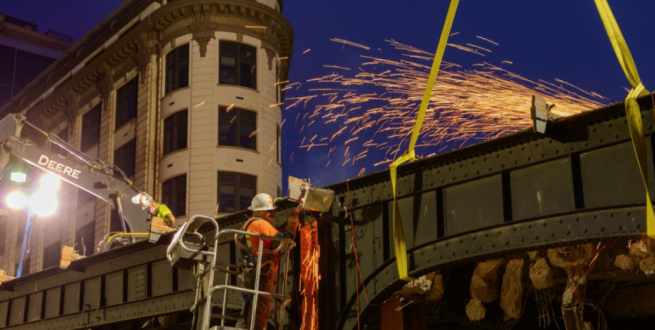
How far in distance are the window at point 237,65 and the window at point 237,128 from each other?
1.24 meters

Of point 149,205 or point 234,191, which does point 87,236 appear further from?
point 149,205

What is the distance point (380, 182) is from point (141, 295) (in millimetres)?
5739

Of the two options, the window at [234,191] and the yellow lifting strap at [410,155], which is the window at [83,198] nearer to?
the window at [234,191]

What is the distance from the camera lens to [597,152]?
711 centimetres

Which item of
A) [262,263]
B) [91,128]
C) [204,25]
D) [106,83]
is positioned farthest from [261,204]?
[91,128]

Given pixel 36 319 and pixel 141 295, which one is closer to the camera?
pixel 141 295

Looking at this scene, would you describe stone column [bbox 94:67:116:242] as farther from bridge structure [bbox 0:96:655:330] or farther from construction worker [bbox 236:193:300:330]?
construction worker [bbox 236:193:300:330]

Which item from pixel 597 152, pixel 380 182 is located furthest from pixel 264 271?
pixel 597 152

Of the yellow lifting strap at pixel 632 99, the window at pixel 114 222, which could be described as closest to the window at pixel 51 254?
the window at pixel 114 222

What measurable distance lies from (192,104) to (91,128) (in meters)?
9.07

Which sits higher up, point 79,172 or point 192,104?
point 192,104

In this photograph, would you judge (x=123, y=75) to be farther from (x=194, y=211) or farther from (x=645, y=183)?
(x=645, y=183)

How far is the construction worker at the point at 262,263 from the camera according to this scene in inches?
336

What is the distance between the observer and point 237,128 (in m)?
28.8
